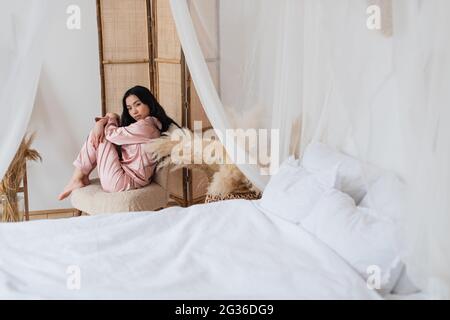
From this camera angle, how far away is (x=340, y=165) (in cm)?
245

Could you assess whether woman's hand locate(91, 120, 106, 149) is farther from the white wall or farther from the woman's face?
the white wall

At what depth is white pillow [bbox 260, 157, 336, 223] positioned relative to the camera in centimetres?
242

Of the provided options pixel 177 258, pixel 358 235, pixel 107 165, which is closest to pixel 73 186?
pixel 107 165

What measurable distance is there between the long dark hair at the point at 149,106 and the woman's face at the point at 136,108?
2 cm

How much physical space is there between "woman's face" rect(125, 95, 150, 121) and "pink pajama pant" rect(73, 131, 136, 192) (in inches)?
10.7

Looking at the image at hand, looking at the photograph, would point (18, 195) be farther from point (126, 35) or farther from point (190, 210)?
point (190, 210)

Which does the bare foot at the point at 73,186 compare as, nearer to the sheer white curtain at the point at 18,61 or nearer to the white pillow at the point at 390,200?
the sheer white curtain at the point at 18,61

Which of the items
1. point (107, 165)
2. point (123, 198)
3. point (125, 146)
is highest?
point (125, 146)

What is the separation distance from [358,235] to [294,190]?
1.86 feet

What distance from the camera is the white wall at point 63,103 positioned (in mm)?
4051

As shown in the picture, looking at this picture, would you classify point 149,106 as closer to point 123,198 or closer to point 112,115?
point 112,115

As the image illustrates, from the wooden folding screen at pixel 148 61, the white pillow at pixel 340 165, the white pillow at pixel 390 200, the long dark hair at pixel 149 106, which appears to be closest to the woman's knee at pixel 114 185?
the long dark hair at pixel 149 106

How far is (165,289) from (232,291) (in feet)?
0.75

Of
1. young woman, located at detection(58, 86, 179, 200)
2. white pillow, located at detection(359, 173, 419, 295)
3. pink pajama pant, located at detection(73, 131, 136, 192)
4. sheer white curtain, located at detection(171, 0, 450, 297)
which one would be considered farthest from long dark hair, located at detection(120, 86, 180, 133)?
white pillow, located at detection(359, 173, 419, 295)
